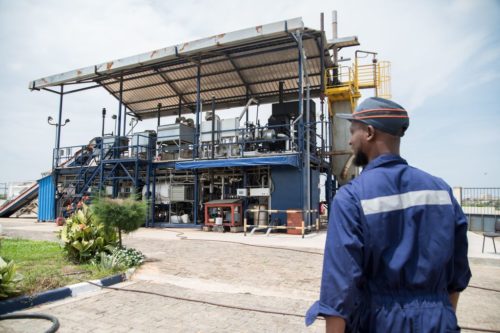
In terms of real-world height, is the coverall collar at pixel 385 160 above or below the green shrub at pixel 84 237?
above

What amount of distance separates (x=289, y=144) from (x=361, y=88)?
5353mm

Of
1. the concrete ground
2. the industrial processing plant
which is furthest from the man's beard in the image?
the industrial processing plant

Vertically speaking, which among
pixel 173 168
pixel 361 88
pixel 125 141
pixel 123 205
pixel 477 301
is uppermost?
pixel 361 88

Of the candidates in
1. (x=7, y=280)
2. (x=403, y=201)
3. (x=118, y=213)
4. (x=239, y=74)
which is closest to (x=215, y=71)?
(x=239, y=74)

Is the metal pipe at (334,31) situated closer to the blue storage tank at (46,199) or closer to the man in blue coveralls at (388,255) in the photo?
the man in blue coveralls at (388,255)

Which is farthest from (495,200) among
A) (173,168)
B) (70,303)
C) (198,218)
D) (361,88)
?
(70,303)

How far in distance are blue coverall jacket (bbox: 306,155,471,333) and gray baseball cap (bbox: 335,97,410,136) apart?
241 mm

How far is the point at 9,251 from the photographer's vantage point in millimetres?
8141

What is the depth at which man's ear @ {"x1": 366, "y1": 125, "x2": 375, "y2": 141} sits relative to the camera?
171 centimetres

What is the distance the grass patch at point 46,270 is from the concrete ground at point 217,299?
50cm

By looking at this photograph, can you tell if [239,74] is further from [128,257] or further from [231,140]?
[128,257]

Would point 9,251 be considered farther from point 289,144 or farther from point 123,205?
point 289,144

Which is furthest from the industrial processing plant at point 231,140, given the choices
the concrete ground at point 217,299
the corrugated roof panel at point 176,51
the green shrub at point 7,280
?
the green shrub at point 7,280

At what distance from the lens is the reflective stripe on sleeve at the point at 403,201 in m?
1.51
